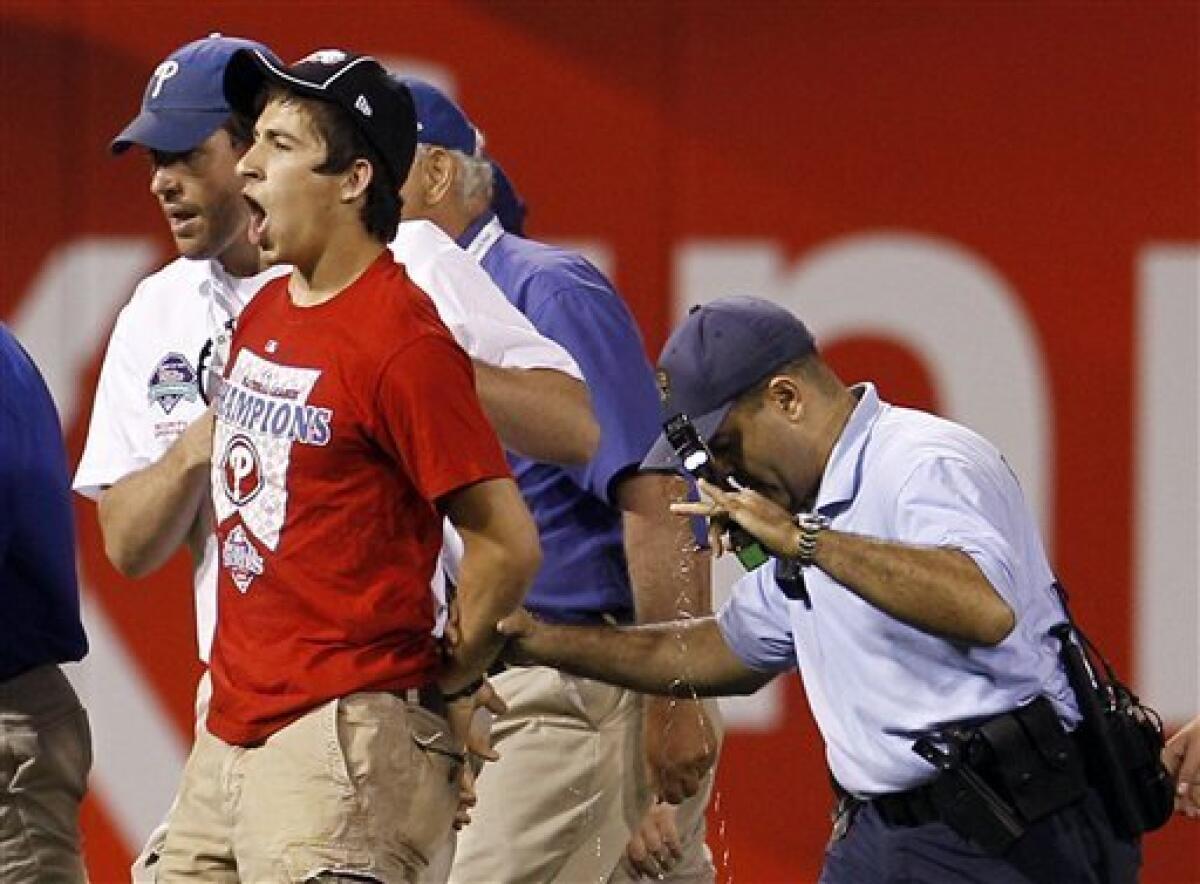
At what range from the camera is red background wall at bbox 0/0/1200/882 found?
659 centimetres

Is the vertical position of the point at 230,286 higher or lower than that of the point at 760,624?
higher

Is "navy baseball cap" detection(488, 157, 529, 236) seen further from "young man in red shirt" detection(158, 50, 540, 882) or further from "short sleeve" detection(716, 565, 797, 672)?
"young man in red shirt" detection(158, 50, 540, 882)

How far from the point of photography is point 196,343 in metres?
4.48

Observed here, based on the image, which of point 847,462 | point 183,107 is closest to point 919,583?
point 847,462

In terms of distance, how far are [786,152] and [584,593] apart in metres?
1.94

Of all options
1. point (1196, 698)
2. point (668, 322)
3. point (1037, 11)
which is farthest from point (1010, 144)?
point (1196, 698)

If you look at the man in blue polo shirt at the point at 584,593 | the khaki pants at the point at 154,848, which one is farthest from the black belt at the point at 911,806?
the khaki pants at the point at 154,848

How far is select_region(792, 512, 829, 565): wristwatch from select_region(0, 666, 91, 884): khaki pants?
4.49 feet

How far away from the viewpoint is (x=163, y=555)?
4.36 m

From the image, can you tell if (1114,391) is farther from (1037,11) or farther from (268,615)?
(268,615)

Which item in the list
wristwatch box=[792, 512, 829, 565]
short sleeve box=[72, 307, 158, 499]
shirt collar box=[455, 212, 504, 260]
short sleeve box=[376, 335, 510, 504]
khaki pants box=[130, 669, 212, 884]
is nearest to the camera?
short sleeve box=[376, 335, 510, 504]

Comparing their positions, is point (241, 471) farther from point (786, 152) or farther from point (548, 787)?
point (786, 152)

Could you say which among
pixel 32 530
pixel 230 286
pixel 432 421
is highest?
pixel 432 421

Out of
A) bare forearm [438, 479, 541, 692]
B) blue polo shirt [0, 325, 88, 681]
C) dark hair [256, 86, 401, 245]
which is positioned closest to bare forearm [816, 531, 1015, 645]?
bare forearm [438, 479, 541, 692]
